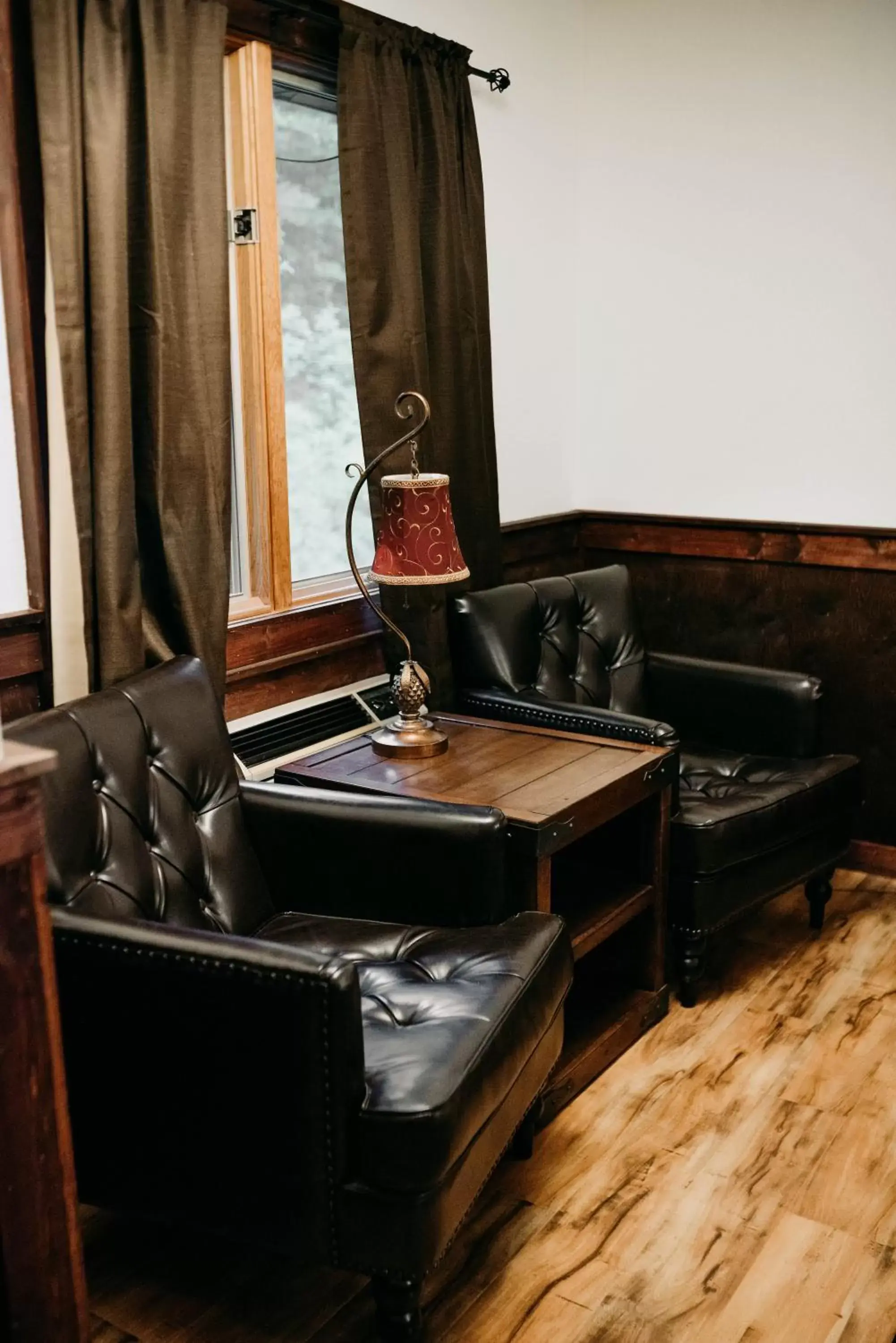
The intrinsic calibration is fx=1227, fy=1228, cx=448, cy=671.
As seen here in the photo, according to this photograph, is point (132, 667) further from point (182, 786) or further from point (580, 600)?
point (580, 600)

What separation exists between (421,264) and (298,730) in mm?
1163

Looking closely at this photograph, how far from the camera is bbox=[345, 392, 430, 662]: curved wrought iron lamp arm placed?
2.62m

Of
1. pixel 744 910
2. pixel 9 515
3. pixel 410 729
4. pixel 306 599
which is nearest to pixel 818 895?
pixel 744 910

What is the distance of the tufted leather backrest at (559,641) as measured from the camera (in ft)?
9.86

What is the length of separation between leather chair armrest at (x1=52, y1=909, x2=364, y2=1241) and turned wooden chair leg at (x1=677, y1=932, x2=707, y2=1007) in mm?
1303

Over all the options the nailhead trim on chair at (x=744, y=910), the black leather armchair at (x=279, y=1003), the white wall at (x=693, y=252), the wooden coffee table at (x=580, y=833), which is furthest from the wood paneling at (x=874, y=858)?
the black leather armchair at (x=279, y=1003)

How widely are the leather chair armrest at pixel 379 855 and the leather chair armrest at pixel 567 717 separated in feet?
1.97

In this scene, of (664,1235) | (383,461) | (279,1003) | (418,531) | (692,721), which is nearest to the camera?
(279,1003)

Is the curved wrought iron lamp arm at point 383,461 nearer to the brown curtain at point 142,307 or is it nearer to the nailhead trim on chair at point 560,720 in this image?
the nailhead trim on chair at point 560,720

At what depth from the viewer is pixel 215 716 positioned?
223 centimetres

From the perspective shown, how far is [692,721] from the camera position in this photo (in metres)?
3.28

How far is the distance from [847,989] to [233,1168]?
1707mm

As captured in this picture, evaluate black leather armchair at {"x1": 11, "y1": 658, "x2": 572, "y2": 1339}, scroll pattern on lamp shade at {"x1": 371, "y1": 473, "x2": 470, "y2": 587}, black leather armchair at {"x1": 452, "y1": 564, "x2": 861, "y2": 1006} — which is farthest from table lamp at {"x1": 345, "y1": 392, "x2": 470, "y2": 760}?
black leather armchair at {"x1": 11, "y1": 658, "x2": 572, "y2": 1339}

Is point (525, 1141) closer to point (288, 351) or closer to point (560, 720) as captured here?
point (560, 720)
